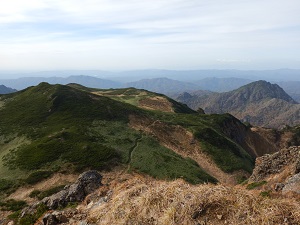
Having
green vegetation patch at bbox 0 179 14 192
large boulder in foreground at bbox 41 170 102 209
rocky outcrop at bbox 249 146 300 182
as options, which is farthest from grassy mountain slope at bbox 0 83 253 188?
large boulder in foreground at bbox 41 170 102 209

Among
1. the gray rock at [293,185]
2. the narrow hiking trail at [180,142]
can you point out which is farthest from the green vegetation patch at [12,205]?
the narrow hiking trail at [180,142]

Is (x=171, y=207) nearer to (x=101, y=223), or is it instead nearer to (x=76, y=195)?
(x=101, y=223)

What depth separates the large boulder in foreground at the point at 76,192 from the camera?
78.1 ft

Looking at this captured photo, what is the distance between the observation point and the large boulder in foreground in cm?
2381

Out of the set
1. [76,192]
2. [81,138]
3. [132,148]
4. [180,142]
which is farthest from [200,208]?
[180,142]

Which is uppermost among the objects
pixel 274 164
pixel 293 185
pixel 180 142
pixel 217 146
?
pixel 293 185

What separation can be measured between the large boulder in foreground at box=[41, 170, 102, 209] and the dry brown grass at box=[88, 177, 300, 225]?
39.5ft

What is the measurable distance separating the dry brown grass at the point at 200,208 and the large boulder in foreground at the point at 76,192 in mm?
12036

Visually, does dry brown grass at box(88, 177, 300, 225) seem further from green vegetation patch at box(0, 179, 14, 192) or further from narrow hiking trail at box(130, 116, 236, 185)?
narrow hiking trail at box(130, 116, 236, 185)

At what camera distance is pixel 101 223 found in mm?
12836

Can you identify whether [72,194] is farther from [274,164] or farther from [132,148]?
[132,148]

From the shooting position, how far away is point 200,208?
1133 centimetres

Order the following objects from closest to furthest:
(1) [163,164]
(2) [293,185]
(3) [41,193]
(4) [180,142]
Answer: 1. (2) [293,185]
2. (3) [41,193]
3. (1) [163,164]
4. (4) [180,142]

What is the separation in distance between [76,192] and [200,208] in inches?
668
